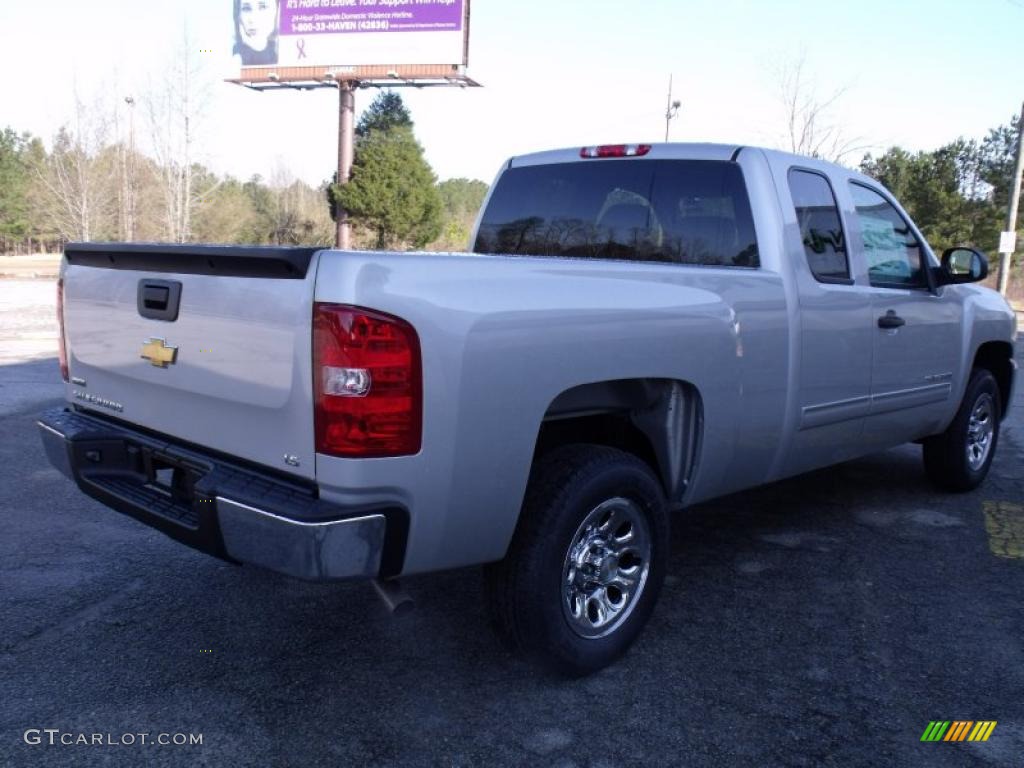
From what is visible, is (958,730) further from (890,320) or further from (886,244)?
(886,244)

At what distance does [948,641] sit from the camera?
3.45 m

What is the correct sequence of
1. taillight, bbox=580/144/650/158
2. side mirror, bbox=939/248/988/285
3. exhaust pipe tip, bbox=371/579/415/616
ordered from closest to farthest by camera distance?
exhaust pipe tip, bbox=371/579/415/616, taillight, bbox=580/144/650/158, side mirror, bbox=939/248/988/285

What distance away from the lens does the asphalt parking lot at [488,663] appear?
2658 mm

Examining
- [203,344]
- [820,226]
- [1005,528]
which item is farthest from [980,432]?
[203,344]

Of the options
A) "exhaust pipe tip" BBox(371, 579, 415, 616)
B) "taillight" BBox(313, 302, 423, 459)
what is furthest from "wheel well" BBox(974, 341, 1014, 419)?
"taillight" BBox(313, 302, 423, 459)

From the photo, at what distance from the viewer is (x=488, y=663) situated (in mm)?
3189

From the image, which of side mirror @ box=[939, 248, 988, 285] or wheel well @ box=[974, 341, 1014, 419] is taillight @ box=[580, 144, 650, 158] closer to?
side mirror @ box=[939, 248, 988, 285]

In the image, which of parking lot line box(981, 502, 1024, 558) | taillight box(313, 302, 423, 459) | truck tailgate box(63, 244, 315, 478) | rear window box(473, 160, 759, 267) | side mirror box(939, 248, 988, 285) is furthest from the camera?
side mirror box(939, 248, 988, 285)

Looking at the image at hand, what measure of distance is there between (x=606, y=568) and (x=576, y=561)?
0.61ft

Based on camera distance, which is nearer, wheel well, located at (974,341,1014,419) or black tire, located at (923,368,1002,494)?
black tire, located at (923,368,1002,494)

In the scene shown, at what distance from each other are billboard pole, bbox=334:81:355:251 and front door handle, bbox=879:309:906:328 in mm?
28057

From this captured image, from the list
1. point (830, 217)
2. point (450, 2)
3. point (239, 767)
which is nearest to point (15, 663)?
point (239, 767)

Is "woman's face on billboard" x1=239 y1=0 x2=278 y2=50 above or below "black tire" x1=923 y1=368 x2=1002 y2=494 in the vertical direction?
above

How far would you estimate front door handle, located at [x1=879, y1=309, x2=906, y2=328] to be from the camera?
168 inches
